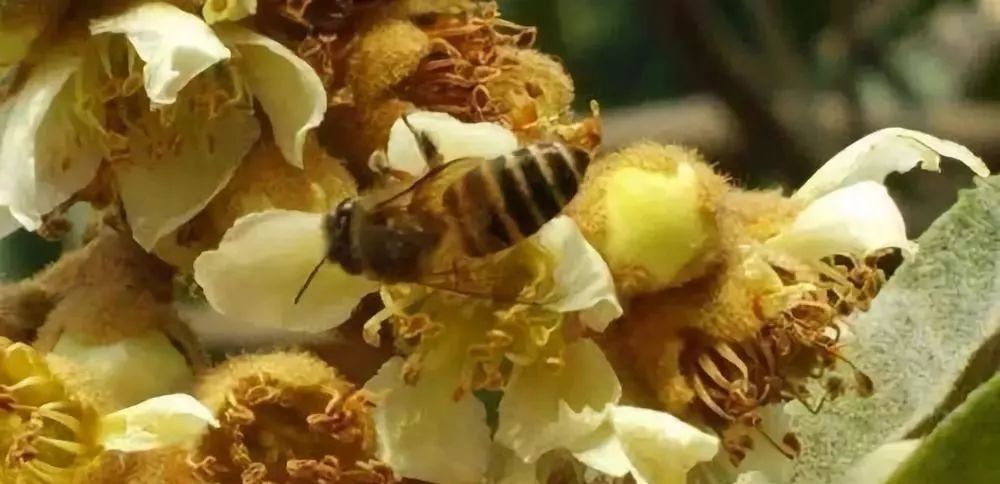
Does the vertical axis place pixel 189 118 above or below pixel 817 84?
above

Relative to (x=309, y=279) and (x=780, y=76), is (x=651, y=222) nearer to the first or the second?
(x=309, y=279)

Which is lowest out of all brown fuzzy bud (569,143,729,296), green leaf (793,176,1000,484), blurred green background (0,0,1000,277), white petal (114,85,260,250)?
blurred green background (0,0,1000,277)

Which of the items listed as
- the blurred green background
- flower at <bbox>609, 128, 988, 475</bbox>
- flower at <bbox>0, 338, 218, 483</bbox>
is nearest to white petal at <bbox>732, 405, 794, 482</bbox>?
flower at <bbox>609, 128, 988, 475</bbox>

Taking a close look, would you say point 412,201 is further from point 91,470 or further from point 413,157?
point 91,470

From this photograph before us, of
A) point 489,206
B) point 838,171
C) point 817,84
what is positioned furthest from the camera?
point 817,84

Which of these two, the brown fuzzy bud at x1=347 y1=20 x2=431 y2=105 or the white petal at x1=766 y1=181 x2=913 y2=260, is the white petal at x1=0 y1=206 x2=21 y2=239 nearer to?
the brown fuzzy bud at x1=347 y1=20 x2=431 y2=105

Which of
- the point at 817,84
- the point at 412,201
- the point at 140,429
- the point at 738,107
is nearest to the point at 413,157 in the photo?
the point at 412,201

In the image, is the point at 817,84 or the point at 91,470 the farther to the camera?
the point at 817,84
